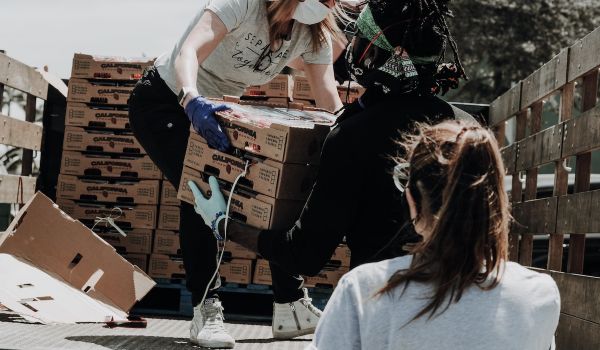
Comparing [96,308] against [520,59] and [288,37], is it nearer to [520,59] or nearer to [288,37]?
[288,37]

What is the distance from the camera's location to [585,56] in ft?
14.2

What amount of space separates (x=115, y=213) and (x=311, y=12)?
2.82 meters

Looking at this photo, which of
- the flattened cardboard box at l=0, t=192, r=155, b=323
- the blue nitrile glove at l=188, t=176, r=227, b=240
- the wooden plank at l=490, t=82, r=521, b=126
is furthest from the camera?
the wooden plank at l=490, t=82, r=521, b=126

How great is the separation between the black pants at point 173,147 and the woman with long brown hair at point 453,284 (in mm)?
2505

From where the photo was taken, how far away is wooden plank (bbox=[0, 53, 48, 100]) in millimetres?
6085

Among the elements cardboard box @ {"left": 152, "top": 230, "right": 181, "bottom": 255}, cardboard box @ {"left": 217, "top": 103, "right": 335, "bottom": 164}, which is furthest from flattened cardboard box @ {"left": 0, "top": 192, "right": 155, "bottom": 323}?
cardboard box @ {"left": 217, "top": 103, "right": 335, "bottom": 164}

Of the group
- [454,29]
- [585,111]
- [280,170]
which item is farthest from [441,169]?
[454,29]

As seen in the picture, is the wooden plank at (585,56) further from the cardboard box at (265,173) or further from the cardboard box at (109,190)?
the cardboard box at (109,190)

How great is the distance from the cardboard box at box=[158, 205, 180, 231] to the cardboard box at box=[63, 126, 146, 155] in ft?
1.45

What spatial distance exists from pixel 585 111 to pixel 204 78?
166 cm

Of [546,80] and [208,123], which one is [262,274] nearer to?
[546,80]

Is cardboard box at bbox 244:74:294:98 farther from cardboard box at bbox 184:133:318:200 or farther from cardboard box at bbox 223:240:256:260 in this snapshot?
cardboard box at bbox 184:133:318:200

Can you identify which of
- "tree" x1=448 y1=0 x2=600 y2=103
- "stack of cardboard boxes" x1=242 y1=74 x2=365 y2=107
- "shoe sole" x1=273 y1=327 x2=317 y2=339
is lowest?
"shoe sole" x1=273 y1=327 x2=317 y2=339

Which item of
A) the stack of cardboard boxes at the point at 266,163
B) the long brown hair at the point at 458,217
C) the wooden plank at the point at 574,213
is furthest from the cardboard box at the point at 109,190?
the long brown hair at the point at 458,217
